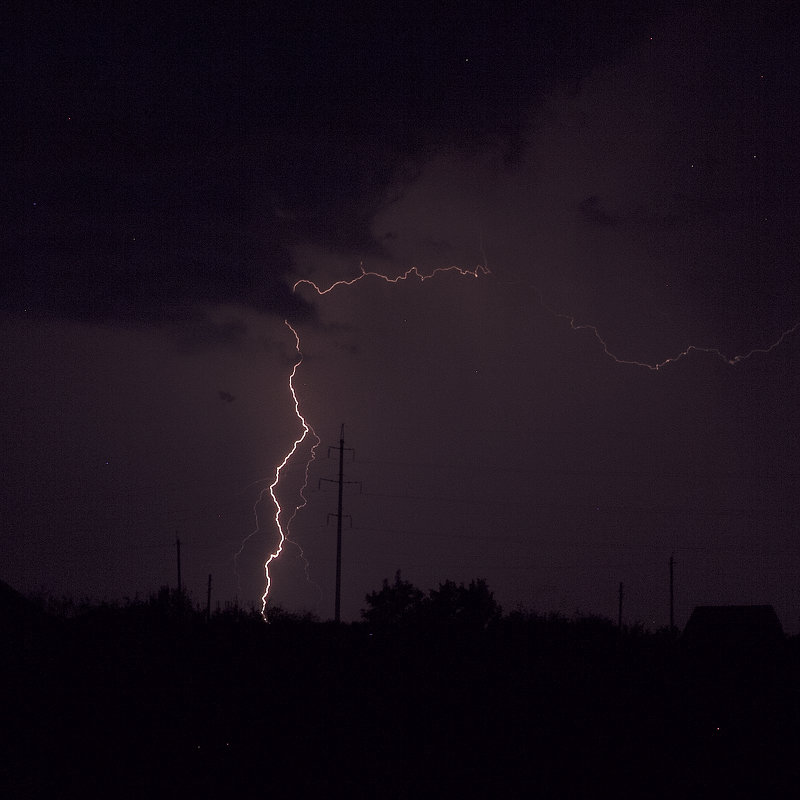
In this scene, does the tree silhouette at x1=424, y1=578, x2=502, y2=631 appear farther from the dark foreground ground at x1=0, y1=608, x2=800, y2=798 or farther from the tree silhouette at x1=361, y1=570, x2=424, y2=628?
the dark foreground ground at x1=0, y1=608, x2=800, y2=798

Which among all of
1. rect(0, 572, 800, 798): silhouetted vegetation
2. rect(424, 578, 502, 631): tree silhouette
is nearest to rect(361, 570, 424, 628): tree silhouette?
rect(424, 578, 502, 631): tree silhouette

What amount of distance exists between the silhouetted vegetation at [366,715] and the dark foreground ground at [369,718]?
0.08 feet

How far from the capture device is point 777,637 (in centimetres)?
2347

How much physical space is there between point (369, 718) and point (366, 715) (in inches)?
3.2

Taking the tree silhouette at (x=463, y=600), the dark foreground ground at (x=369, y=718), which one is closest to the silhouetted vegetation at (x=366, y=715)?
the dark foreground ground at (x=369, y=718)

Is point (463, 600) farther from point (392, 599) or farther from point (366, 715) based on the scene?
point (366, 715)

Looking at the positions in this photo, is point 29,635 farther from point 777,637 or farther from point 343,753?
point 777,637

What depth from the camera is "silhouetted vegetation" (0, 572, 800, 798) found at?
10.2m

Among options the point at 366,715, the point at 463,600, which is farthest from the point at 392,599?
the point at 366,715

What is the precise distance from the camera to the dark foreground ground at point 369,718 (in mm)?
10219

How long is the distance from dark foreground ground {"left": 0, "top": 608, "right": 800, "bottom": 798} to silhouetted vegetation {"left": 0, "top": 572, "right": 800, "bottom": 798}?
0.08 feet

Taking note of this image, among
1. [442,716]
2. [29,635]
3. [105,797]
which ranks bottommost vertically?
[105,797]

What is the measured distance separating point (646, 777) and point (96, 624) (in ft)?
29.5

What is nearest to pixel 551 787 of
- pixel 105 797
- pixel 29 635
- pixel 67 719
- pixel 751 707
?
pixel 751 707
